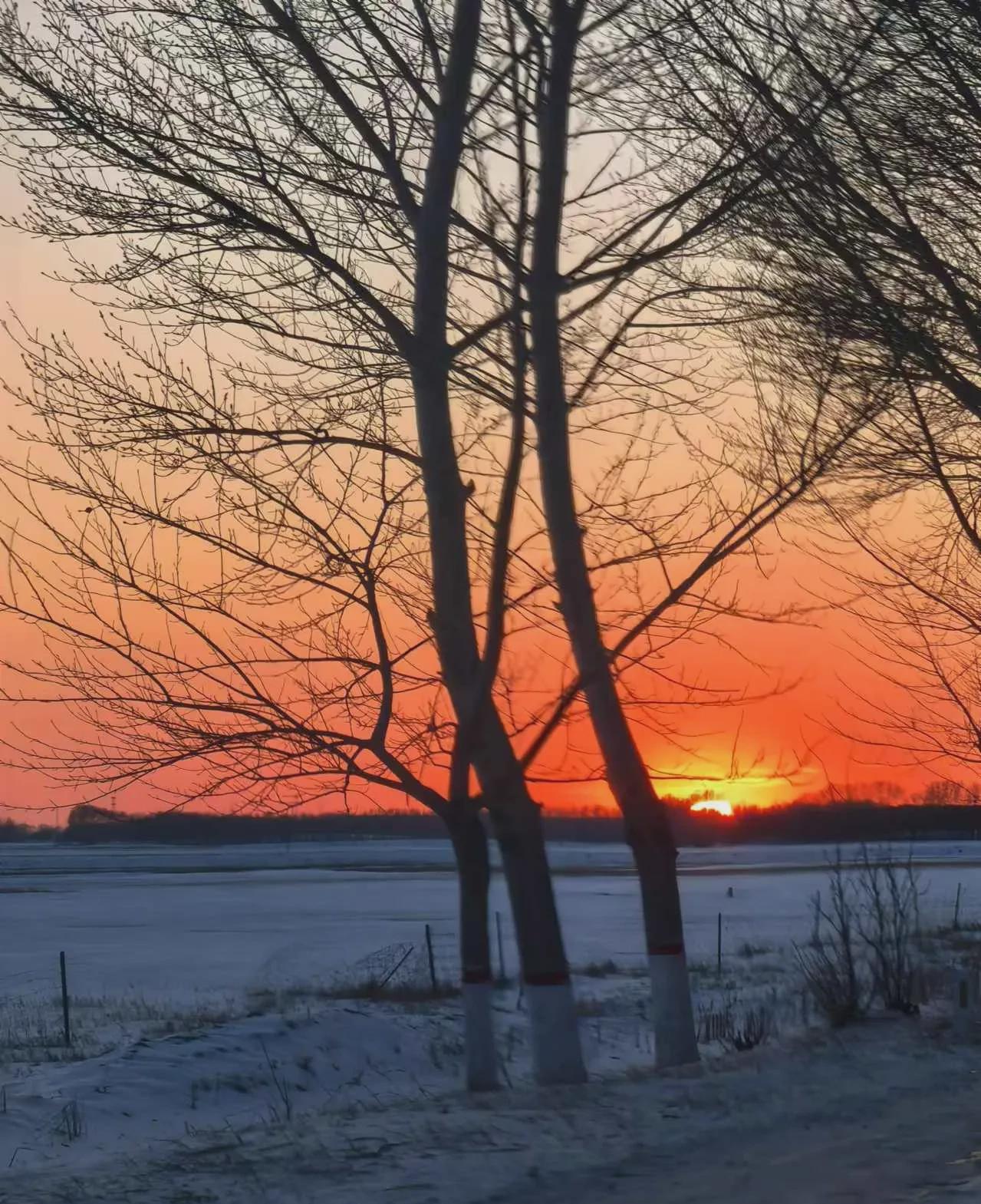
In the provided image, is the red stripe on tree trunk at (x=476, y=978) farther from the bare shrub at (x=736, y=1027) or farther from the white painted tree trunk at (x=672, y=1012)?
the bare shrub at (x=736, y=1027)

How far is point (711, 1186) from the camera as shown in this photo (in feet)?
19.4

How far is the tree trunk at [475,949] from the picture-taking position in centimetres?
1019

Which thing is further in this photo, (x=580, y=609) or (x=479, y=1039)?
(x=580, y=609)

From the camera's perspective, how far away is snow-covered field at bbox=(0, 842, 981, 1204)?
7.74 meters

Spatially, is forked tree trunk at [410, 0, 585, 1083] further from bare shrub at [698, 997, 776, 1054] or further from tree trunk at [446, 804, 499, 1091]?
bare shrub at [698, 997, 776, 1054]

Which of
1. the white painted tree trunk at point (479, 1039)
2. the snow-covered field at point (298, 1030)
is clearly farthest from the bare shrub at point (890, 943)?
the white painted tree trunk at point (479, 1039)

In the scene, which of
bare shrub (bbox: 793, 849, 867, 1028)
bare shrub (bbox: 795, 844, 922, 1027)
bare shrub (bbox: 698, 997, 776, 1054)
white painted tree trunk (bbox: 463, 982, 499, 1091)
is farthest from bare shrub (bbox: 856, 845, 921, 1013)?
white painted tree trunk (bbox: 463, 982, 499, 1091)

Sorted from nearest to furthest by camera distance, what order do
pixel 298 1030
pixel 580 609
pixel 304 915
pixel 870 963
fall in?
pixel 580 609 < pixel 870 963 < pixel 298 1030 < pixel 304 915

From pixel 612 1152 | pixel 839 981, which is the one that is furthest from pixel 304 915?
pixel 612 1152

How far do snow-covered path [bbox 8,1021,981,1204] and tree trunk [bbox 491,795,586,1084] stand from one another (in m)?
1.14

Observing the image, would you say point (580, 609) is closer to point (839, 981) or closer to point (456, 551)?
point (456, 551)

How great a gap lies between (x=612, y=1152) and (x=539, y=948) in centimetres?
373

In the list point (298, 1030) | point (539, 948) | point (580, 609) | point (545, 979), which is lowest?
point (298, 1030)

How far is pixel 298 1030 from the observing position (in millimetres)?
16578
